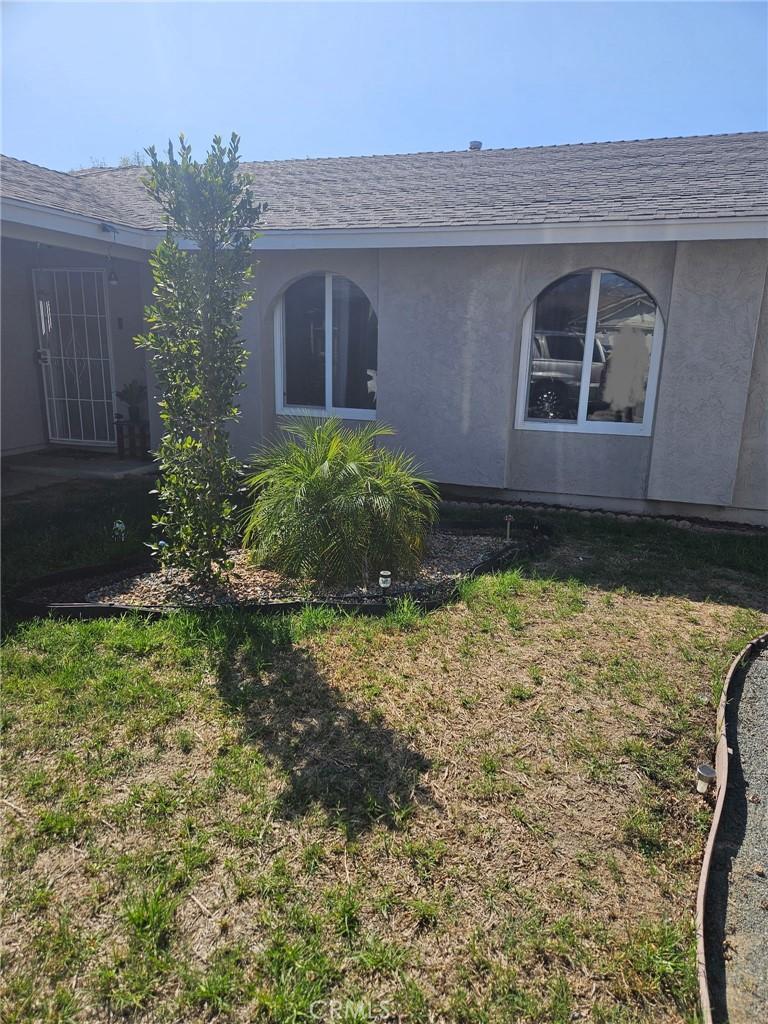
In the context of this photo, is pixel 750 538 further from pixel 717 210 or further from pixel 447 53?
pixel 447 53

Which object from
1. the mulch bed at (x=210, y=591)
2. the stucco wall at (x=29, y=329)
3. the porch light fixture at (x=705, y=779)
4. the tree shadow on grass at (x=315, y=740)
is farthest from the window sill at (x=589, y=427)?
the stucco wall at (x=29, y=329)

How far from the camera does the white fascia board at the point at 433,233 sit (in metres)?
6.78

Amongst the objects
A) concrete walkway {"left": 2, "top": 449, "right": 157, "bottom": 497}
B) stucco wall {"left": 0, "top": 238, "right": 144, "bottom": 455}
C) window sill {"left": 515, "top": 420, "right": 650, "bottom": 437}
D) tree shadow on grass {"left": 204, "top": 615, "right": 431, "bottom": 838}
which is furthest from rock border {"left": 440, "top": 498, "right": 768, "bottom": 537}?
stucco wall {"left": 0, "top": 238, "right": 144, "bottom": 455}

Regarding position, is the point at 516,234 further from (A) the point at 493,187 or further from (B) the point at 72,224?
(B) the point at 72,224

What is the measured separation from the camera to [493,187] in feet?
30.1

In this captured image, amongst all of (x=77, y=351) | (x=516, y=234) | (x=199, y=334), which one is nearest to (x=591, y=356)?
(x=516, y=234)

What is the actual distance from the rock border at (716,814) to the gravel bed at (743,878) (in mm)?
54

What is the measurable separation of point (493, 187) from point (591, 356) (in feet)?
9.35

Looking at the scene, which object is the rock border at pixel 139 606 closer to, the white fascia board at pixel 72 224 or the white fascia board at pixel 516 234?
the white fascia board at pixel 72 224

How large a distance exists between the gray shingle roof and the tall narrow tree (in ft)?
9.16

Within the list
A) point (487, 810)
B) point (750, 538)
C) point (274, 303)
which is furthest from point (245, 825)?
point (274, 303)

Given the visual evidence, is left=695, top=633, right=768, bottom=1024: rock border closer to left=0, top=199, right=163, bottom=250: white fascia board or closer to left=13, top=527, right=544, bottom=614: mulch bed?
left=13, top=527, right=544, bottom=614: mulch bed

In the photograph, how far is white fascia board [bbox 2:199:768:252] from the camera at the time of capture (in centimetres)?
678

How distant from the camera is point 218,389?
516 centimetres
